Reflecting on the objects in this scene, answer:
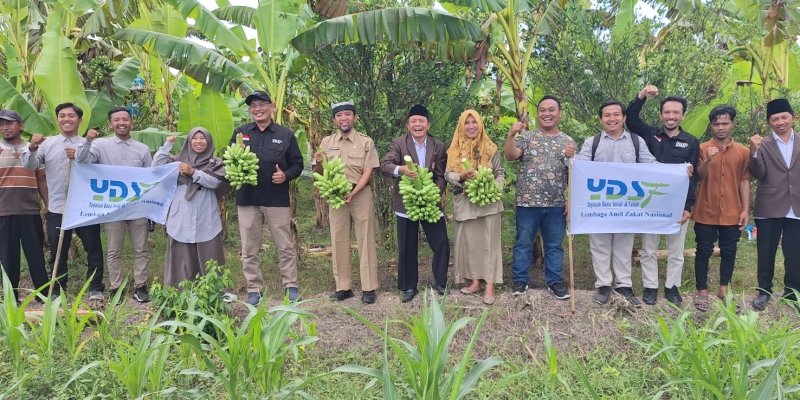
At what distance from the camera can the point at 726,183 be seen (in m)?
4.66

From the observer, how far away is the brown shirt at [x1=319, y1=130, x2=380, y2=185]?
484 centimetres

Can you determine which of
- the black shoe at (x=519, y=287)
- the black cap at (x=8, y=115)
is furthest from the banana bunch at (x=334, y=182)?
the black cap at (x=8, y=115)

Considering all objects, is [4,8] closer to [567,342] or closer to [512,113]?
[512,113]

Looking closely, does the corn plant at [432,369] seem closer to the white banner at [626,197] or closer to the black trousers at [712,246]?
the white banner at [626,197]

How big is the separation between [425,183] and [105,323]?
2.74 meters

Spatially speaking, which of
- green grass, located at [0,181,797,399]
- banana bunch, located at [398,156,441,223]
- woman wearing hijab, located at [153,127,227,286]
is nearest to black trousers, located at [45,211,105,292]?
green grass, located at [0,181,797,399]

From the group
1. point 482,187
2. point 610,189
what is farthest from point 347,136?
point 610,189

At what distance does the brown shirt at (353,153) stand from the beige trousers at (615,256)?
221 centimetres

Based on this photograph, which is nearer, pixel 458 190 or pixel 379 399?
pixel 379 399

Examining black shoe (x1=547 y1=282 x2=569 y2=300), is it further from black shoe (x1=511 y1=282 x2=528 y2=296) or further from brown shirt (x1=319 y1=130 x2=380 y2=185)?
brown shirt (x1=319 y1=130 x2=380 y2=185)

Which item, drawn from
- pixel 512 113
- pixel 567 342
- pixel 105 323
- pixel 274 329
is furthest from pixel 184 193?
pixel 512 113

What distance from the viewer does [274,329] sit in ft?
10.9

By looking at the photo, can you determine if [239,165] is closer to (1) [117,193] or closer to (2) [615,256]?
(1) [117,193]

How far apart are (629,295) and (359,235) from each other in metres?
2.60
